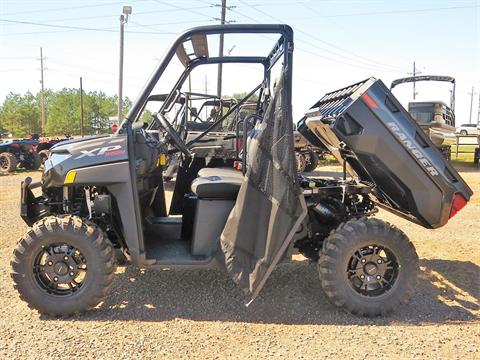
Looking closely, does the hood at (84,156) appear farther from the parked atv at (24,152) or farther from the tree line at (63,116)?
the tree line at (63,116)

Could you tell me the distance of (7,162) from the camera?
50.2 feet

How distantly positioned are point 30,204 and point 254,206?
2.02m

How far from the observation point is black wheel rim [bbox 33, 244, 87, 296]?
359 centimetres

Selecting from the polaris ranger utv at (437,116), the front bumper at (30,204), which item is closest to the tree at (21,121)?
the polaris ranger utv at (437,116)

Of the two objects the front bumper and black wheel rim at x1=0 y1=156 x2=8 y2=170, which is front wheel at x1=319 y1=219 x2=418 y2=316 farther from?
black wheel rim at x1=0 y1=156 x2=8 y2=170

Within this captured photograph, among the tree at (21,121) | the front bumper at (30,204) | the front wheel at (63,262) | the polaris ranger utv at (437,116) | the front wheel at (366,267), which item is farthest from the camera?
the tree at (21,121)

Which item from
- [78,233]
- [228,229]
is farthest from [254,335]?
[78,233]

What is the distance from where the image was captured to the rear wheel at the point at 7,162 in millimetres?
15203

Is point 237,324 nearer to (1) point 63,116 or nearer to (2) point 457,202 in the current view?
(2) point 457,202

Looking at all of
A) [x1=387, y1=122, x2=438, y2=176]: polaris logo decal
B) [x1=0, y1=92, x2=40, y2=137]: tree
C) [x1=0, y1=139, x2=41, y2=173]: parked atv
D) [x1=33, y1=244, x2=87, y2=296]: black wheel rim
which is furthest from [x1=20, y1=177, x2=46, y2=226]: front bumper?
[x1=0, y1=92, x2=40, y2=137]: tree

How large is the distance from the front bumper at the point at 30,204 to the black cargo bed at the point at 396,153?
8.29 ft

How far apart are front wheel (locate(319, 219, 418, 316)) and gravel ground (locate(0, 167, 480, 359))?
140 mm

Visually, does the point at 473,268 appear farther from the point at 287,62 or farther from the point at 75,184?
the point at 75,184

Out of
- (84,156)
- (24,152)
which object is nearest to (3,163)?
(24,152)
